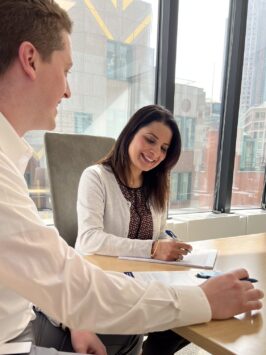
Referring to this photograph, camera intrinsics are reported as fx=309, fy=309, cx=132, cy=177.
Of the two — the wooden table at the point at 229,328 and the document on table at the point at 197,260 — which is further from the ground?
the wooden table at the point at 229,328

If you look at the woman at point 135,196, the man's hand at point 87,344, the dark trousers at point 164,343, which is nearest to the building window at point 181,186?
the woman at point 135,196

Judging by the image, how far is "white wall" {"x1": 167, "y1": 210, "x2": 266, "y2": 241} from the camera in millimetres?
2531

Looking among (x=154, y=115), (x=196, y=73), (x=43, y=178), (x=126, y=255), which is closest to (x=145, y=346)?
(x=126, y=255)

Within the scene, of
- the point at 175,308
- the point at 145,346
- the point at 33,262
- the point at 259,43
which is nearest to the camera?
the point at 33,262

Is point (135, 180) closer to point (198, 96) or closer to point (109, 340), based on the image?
point (109, 340)

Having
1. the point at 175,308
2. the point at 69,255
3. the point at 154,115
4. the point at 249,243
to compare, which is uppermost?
the point at 154,115

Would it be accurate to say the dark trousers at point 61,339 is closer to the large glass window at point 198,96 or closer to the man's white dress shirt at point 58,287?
the man's white dress shirt at point 58,287

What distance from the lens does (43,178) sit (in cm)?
221

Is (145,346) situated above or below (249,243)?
below

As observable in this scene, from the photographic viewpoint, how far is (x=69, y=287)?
22.9 inches

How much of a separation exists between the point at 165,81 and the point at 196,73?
415mm

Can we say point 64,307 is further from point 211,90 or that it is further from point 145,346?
point 211,90

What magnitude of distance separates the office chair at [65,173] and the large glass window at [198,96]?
50.9 inches

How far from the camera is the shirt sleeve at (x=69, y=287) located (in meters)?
0.54
